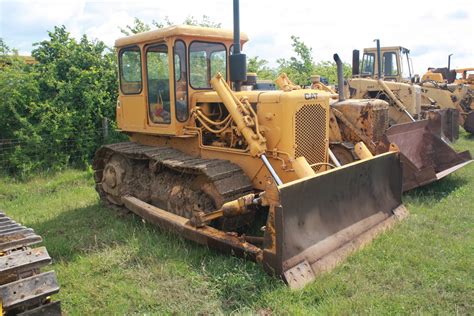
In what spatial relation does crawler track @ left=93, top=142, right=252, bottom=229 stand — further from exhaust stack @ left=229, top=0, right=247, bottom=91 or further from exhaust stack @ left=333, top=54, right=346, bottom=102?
exhaust stack @ left=333, top=54, right=346, bottom=102

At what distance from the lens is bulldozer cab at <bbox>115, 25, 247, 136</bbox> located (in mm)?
6086

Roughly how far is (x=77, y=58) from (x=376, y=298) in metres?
8.87

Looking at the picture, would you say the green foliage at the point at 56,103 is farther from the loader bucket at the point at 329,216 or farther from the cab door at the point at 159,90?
the loader bucket at the point at 329,216

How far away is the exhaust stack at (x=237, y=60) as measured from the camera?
5.68 m

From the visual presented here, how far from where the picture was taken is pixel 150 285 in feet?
14.3

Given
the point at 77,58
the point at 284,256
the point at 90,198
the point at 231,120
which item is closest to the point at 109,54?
the point at 77,58

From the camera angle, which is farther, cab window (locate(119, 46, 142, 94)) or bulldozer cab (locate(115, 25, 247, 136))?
cab window (locate(119, 46, 142, 94))

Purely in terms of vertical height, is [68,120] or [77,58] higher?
[77,58]

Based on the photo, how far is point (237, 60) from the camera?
568cm

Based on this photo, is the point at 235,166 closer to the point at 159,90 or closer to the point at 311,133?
the point at 311,133

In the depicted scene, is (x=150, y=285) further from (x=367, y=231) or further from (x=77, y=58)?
(x=77, y=58)

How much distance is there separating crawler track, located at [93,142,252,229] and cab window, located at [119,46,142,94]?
3.02 ft

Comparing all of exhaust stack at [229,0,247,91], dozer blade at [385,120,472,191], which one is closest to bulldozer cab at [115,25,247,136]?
exhaust stack at [229,0,247,91]

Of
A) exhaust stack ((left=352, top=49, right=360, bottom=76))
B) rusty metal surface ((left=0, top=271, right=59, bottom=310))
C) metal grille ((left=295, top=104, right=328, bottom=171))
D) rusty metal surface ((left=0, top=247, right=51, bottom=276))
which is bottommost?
rusty metal surface ((left=0, top=271, right=59, bottom=310))
